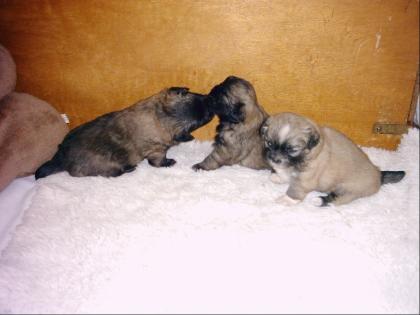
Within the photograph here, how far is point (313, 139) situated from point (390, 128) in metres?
0.98

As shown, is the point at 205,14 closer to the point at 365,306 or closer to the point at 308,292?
the point at 308,292

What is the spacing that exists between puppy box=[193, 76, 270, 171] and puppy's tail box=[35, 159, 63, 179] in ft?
3.55

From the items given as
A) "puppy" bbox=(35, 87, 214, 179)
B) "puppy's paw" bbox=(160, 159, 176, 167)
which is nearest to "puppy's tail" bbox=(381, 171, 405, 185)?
"puppy" bbox=(35, 87, 214, 179)

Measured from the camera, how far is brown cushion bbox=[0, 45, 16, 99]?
8.36 feet

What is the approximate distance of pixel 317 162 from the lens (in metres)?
2.20

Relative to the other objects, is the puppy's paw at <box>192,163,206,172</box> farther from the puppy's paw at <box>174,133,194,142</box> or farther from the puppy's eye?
the puppy's eye

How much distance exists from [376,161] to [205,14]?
5.34ft

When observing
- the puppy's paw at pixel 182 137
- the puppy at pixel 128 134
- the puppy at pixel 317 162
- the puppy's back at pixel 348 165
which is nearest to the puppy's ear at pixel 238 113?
the puppy at pixel 128 134

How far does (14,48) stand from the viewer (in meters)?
2.65

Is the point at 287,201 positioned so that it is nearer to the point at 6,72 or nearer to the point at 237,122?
the point at 237,122

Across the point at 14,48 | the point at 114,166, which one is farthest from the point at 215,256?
the point at 14,48

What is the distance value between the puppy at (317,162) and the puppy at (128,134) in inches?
25.8

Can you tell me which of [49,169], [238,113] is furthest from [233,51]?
[49,169]

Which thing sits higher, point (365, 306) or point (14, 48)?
point (14, 48)
